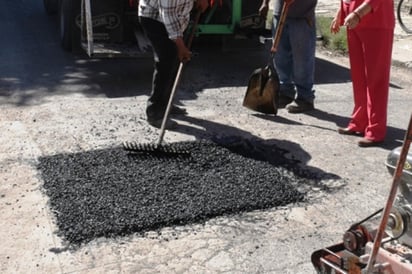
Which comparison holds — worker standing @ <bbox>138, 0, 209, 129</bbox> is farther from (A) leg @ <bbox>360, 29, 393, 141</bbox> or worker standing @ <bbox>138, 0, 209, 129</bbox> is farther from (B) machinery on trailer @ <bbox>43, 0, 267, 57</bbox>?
(A) leg @ <bbox>360, 29, 393, 141</bbox>

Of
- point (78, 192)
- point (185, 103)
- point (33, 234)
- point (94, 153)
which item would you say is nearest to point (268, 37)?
point (185, 103)

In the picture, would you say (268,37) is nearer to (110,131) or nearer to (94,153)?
(110,131)

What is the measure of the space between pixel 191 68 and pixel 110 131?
2.52 meters

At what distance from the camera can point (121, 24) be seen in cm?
723

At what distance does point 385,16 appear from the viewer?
4965 millimetres

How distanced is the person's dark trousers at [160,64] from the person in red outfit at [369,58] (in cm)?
149

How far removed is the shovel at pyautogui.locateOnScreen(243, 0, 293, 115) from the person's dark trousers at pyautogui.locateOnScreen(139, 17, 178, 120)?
78cm

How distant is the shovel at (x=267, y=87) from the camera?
559cm

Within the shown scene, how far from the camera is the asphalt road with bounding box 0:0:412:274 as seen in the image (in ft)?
11.9

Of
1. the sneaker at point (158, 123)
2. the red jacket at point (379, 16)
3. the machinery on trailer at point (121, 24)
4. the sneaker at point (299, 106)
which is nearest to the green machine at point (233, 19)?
the machinery on trailer at point (121, 24)

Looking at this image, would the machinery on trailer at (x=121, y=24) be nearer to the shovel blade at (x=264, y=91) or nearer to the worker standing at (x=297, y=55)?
the worker standing at (x=297, y=55)

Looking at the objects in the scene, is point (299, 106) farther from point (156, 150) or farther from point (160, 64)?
point (156, 150)

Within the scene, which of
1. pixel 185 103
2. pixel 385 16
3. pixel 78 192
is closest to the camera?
pixel 78 192

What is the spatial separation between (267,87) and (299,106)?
0.75 metres
